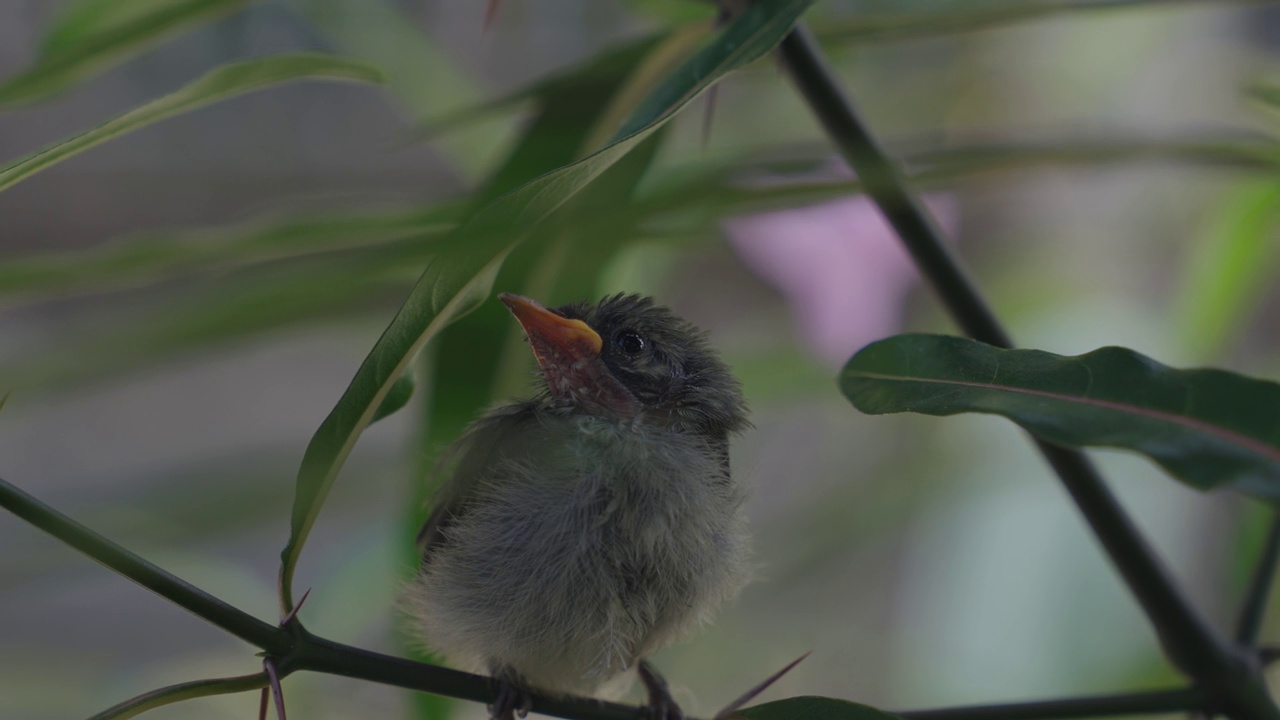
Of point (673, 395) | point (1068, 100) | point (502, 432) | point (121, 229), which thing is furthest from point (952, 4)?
point (121, 229)

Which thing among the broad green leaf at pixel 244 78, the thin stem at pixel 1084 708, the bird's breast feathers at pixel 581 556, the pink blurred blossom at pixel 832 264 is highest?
the pink blurred blossom at pixel 832 264

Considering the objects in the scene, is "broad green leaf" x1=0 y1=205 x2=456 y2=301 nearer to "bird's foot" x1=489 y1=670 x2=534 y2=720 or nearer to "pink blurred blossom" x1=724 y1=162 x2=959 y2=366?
"bird's foot" x1=489 y1=670 x2=534 y2=720

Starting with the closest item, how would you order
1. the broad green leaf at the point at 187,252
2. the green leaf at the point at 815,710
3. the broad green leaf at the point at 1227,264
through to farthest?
the green leaf at the point at 815,710 < the broad green leaf at the point at 187,252 < the broad green leaf at the point at 1227,264

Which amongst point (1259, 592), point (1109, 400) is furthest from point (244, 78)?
point (1259, 592)

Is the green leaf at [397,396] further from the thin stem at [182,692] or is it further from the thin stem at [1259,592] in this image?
the thin stem at [1259,592]

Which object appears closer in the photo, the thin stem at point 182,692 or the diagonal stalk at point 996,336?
the thin stem at point 182,692

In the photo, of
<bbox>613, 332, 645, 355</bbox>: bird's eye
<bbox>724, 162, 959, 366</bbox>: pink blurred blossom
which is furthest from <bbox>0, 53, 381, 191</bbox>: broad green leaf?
<bbox>724, 162, 959, 366</bbox>: pink blurred blossom

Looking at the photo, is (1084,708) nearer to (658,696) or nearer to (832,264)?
(658,696)

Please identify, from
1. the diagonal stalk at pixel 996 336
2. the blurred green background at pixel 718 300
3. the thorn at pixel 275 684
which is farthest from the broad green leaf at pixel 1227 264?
the thorn at pixel 275 684
